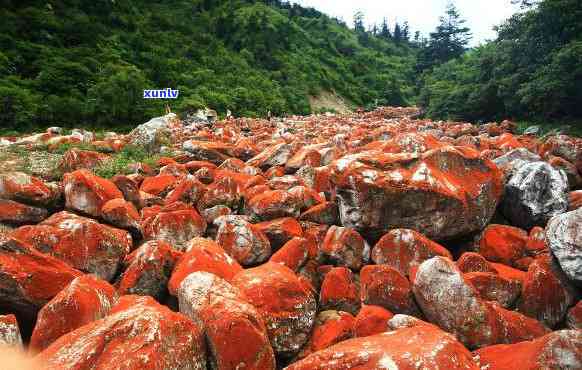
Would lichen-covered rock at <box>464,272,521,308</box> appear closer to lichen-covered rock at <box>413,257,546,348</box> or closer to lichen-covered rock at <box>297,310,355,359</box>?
lichen-covered rock at <box>413,257,546,348</box>

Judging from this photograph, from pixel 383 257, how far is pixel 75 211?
5381 mm

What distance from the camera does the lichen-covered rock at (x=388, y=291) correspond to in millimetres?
4363

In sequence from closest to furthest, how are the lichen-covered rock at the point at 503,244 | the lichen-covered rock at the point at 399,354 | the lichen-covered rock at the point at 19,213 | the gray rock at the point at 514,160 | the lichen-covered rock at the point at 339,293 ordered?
the lichen-covered rock at the point at 399,354 → the lichen-covered rock at the point at 339,293 → the lichen-covered rock at the point at 503,244 → the lichen-covered rock at the point at 19,213 → the gray rock at the point at 514,160

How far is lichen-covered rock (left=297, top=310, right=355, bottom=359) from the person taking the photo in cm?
393

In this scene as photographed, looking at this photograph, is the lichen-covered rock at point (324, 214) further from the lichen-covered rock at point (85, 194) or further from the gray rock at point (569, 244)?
the lichen-covered rock at point (85, 194)

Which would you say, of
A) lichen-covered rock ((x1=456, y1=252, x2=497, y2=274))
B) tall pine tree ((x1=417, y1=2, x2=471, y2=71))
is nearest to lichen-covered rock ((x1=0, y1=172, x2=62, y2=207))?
lichen-covered rock ((x1=456, y1=252, x2=497, y2=274))

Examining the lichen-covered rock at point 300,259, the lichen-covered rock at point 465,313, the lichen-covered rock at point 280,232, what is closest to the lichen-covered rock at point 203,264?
the lichen-covered rock at point 300,259

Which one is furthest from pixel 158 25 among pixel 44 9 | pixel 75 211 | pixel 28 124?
pixel 75 211

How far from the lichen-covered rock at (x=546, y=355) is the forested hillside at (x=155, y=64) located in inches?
922

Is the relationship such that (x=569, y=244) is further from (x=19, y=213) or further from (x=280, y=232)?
(x=19, y=213)

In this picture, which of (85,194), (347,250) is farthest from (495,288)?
(85,194)

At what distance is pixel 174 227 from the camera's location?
247 inches

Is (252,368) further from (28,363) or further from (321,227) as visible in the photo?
(321,227)

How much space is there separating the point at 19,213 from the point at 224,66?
124ft
